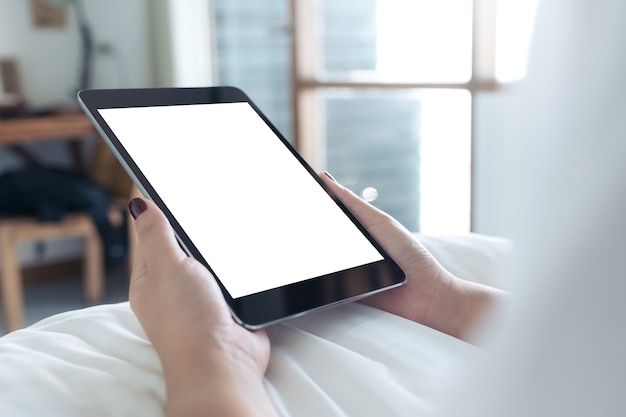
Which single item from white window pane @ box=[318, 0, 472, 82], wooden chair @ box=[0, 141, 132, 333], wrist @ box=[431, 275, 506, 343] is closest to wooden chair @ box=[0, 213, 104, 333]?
wooden chair @ box=[0, 141, 132, 333]

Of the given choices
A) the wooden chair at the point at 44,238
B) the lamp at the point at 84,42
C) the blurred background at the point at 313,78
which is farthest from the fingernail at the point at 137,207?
the lamp at the point at 84,42

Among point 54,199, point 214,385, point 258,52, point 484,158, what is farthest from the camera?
point 258,52

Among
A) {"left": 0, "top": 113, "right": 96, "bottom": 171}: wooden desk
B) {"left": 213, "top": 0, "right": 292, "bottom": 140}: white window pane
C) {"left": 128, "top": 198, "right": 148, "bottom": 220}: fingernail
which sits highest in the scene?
{"left": 213, "top": 0, "right": 292, "bottom": 140}: white window pane

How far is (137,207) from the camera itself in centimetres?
56

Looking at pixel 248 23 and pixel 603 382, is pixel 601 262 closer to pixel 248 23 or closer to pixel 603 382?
pixel 603 382

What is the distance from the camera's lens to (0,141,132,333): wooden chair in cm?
235

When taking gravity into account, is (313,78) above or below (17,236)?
above

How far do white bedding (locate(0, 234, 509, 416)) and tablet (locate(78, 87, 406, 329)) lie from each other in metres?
0.03

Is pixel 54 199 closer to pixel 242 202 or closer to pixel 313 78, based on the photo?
pixel 313 78

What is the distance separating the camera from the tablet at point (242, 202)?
1.86 ft

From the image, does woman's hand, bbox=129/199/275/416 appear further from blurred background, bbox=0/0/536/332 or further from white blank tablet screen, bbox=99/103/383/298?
blurred background, bbox=0/0/536/332

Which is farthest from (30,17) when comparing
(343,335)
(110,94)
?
(343,335)

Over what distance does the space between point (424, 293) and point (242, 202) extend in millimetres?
175

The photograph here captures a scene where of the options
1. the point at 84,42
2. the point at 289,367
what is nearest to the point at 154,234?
the point at 289,367
